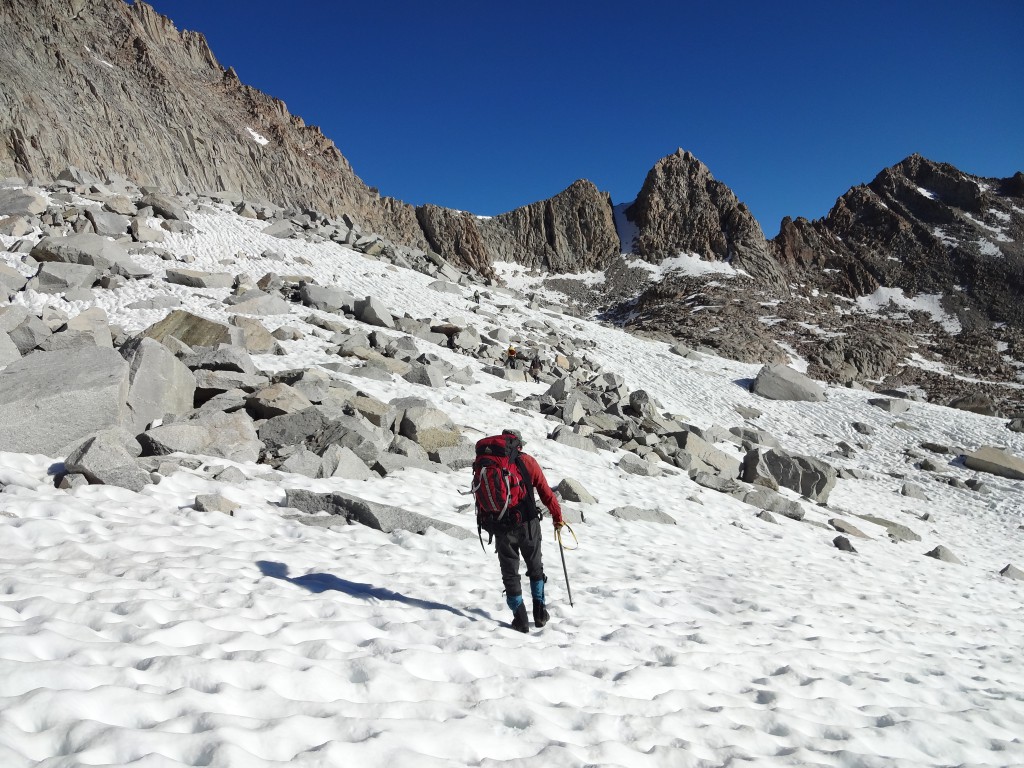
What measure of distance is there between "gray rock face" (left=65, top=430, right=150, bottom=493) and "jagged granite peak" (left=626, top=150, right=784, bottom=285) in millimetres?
91658

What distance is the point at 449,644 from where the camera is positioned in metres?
4.47

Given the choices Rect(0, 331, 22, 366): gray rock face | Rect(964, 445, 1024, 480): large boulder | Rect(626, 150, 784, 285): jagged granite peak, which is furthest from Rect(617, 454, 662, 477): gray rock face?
Rect(626, 150, 784, 285): jagged granite peak

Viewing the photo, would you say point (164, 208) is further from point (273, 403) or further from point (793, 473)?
point (793, 473)

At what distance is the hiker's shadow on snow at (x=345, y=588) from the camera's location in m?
5.21

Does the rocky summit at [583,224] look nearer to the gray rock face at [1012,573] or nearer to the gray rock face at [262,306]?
the gray rock face at [262,306]

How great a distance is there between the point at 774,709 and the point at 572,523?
5126mm

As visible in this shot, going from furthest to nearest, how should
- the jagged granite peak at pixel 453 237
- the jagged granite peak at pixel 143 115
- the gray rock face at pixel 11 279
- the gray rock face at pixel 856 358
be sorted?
1. the jagged granite peak at pixel 453 237
2. the gray rock face at pixel 856 358
3. the jagged granite peak at pixel 143 115
4. the gray rock face at pixel 11 279

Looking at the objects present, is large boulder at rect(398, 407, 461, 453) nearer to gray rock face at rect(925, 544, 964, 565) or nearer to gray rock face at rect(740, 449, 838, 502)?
gray rock face at rect(740, 449, 838, 502)

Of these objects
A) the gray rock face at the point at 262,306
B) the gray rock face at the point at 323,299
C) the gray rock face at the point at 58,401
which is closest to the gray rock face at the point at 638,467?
the gray rock face at the point at 58,401

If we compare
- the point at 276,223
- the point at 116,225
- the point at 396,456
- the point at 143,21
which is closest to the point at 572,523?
the point at 396,456

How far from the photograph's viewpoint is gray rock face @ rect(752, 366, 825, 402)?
2606cm

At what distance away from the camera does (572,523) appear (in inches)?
367

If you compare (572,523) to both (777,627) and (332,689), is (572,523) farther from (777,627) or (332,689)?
(332,689)

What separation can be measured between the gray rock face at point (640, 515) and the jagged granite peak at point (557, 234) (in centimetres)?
8740
